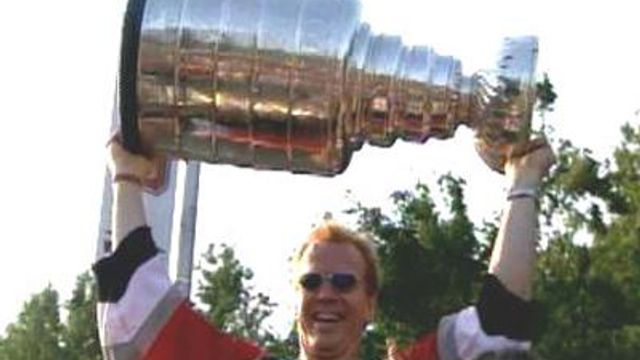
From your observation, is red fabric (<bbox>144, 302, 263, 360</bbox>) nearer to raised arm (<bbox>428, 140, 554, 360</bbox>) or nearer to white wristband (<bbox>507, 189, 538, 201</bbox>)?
raised arm (<bbox>428, 140, 554, 360</bbox>)

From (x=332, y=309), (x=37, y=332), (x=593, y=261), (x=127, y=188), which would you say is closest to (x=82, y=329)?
(x=37, y=332)

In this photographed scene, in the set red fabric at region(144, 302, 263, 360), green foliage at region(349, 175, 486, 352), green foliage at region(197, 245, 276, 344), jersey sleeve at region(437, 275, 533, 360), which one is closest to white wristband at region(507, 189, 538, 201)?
jersey sleeve at region(437, 275, 533, 360)

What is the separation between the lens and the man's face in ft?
12.6

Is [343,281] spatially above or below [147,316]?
above

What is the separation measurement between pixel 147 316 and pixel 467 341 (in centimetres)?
70

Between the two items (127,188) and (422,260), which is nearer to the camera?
(127,188)

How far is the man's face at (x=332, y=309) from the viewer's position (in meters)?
3.84

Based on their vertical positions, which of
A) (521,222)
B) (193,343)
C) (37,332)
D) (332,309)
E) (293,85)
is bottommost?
(37,332)

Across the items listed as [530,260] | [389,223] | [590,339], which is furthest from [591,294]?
[530,260]

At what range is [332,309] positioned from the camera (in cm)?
386

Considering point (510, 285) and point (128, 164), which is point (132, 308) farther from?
point (510, 285)

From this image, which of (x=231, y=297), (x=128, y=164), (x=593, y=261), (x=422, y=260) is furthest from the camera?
(x=231, y=297)

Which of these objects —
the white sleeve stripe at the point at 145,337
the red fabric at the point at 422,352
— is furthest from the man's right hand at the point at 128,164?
the red fabric at the point at 422,352

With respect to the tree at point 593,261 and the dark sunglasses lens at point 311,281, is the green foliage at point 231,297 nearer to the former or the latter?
the tree at point 593,261
